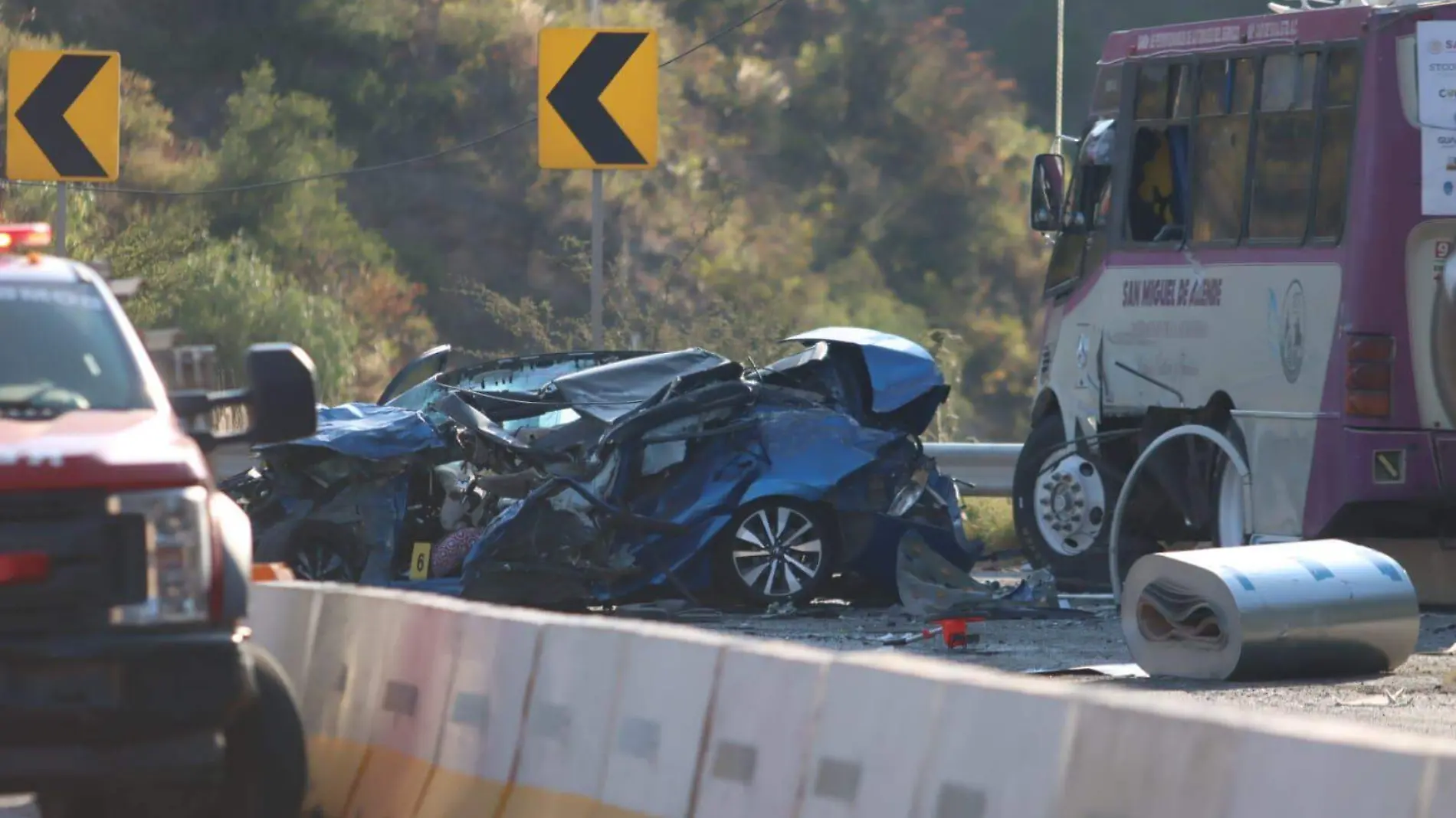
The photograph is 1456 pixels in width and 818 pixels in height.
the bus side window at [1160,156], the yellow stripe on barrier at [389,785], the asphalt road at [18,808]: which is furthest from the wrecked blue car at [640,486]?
the yellow stripe on barrier at [389,785]

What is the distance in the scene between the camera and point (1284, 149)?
14.7 metres

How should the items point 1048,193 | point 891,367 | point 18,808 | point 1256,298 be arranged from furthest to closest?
point 1048,193 → point 891,367 → point 1256,298 → point 18,808

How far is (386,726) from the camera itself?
25.2 feet

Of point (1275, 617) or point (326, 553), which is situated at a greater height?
point (1275, 617)

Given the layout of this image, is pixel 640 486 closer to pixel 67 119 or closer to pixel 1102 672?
pixel 1102 672

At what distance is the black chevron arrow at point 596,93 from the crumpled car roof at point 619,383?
2.41 meters

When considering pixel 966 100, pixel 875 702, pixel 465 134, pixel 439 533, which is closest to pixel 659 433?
pixel 439 533

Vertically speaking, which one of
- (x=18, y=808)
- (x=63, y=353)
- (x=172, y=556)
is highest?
(x=63, y=353)

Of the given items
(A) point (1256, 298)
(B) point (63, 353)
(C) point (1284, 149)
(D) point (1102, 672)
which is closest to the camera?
(B) point (63, 353)

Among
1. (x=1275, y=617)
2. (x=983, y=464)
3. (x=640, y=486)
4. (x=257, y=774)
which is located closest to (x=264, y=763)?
(x=257, y=774)

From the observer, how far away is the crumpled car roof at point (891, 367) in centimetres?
1552

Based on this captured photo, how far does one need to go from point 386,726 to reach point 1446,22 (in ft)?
27.1

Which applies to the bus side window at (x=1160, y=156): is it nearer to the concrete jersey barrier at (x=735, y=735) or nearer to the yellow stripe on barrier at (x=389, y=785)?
the concrete jersey barrier at (x=735, y=735)

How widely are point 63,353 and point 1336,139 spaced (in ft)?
28.9
